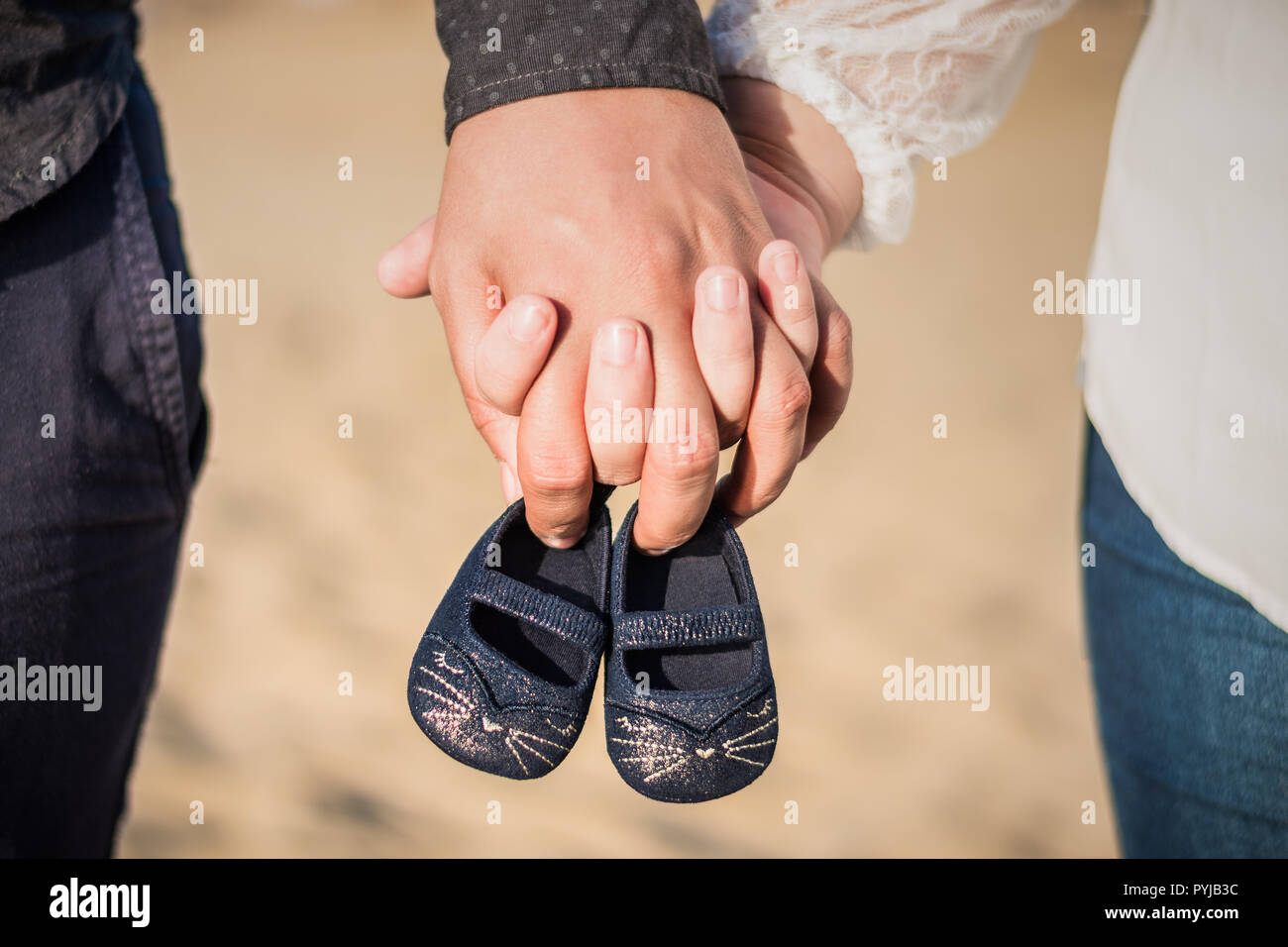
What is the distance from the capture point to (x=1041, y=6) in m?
1.05

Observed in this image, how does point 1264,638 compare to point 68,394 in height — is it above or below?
below

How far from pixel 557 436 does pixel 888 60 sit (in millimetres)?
667

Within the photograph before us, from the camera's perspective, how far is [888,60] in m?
1.09

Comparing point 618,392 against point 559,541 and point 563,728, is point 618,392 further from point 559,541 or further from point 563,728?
point 563,728

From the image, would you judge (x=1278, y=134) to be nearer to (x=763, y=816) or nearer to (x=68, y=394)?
(x=68, y=394)

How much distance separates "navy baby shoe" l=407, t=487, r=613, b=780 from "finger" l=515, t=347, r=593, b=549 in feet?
0.55

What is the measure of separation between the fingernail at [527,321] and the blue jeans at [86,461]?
0.51 metres

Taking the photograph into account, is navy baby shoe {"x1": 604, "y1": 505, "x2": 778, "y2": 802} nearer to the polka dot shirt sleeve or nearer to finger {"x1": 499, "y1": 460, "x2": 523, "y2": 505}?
finger {"x1": 499, "y1": 460, "x2": 523, "y2": 505}

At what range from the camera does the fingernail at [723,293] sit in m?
0.84

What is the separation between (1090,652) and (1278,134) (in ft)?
2.43

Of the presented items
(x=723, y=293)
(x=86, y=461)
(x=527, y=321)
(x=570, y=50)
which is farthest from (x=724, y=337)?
(x=86, y=461)

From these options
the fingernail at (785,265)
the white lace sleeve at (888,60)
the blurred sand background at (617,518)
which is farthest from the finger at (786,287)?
the blurred sand background at (617,518)

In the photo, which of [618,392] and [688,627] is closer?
[618,392]
